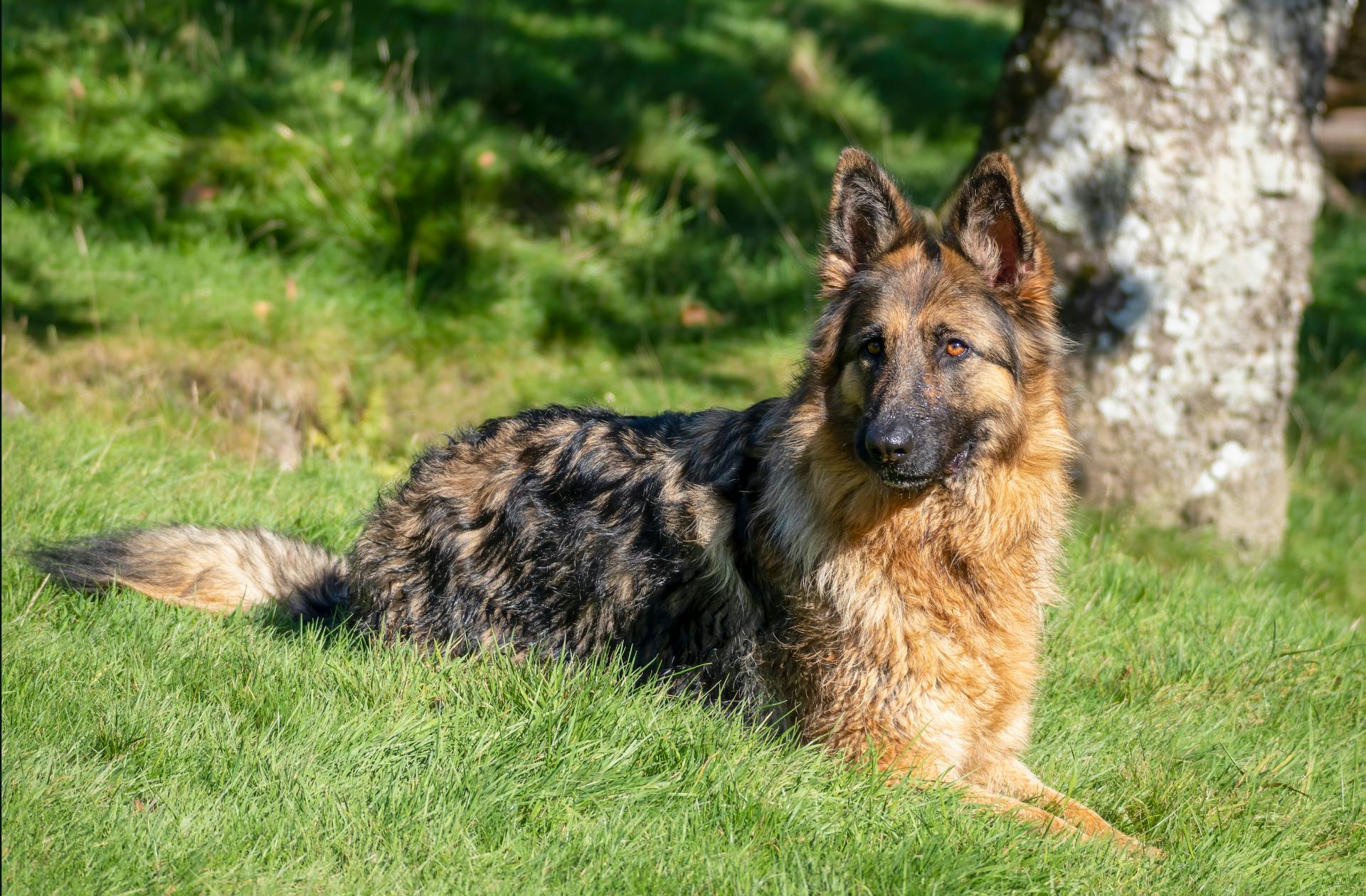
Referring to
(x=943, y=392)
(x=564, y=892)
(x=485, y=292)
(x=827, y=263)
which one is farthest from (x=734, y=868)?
(x=485, y=292)

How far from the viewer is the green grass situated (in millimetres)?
3332

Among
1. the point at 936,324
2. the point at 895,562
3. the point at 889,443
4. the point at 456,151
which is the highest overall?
the point at 936,324

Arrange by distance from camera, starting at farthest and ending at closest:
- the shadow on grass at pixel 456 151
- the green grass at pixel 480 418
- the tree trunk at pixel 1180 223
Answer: the shadow on grass at pixel 456 151 < the tree trunk at pixel 1180 223 < the green grass at pixel 480 418

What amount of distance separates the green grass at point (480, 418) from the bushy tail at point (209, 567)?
15cm

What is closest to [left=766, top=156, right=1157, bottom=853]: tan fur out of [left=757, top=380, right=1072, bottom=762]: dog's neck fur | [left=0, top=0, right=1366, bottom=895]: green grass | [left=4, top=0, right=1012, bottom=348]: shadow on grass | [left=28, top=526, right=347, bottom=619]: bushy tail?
[left=757, top=380, right=1072, bottom=762]: dog's neck fur

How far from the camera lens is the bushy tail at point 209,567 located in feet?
14.7

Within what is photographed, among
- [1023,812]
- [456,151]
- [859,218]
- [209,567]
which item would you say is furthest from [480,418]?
[1023,812]

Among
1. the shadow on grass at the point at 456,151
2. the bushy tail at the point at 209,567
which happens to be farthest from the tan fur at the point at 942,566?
the shadow on grass at the point at 456,151

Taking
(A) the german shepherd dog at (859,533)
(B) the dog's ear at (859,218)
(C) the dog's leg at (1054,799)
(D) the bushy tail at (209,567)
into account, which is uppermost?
(B) the dog's ear at (859,218)

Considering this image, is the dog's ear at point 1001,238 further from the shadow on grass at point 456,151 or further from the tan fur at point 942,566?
the shadow on grass at point 456,151

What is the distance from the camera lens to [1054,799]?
3.90 metres

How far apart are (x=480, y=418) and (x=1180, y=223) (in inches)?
158

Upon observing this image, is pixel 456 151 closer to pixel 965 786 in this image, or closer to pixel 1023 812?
pixel 965 786

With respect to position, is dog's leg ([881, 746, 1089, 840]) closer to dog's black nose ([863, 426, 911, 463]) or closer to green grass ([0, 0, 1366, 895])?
green grass ([0, 0, 1366, 895])
